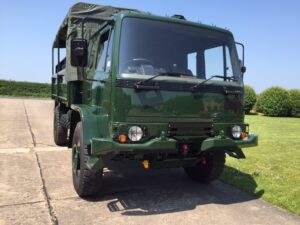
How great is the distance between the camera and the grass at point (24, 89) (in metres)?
42.1

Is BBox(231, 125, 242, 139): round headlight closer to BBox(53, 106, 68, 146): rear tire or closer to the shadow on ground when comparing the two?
the shadow on ground

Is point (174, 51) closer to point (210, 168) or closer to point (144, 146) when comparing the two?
point (144, 146)

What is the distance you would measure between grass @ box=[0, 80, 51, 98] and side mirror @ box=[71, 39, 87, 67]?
132ft

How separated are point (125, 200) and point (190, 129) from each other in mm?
1399

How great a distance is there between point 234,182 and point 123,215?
246cm

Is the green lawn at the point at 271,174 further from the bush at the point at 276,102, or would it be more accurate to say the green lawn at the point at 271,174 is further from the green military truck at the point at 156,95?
the bush at the point at 276,102

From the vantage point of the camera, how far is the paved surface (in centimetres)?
442

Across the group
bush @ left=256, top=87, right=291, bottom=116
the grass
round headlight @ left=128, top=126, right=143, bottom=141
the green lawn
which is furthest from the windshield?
the grass

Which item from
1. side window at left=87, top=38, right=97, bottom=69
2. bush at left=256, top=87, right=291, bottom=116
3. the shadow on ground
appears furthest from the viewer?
bush at left=256, top=87, right=291, bottom=116

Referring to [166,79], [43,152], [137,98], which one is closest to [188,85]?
[166,79]

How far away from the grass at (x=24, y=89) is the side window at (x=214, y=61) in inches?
1607

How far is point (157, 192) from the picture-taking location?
18.0 feet

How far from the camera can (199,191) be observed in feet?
18.7

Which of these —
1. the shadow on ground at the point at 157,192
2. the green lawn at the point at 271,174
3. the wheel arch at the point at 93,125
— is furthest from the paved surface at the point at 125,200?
the wheel arch at the point at 93,125
